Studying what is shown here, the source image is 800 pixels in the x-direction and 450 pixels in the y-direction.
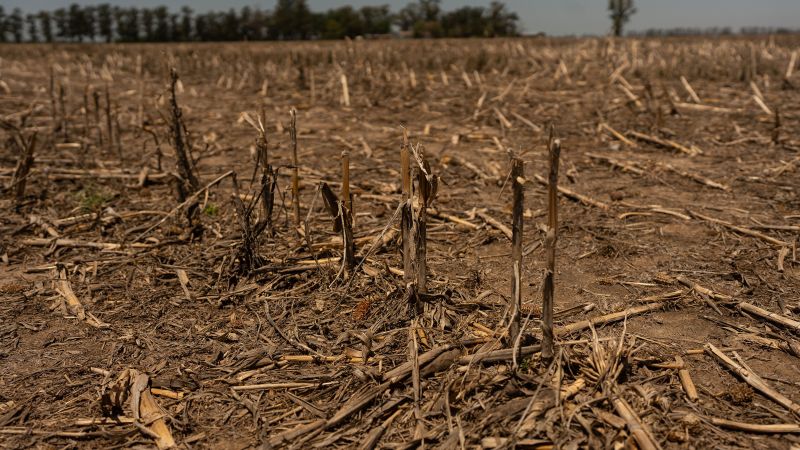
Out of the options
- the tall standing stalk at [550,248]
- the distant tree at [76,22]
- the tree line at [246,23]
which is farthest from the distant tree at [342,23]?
the tall standing stalk at [550,248]

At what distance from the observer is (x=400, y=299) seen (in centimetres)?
380

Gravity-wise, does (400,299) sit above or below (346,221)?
below

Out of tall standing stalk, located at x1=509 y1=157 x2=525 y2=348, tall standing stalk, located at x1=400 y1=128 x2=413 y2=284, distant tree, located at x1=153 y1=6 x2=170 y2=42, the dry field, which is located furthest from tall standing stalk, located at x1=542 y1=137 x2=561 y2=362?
distant tree, located at x1=153 y1=6 x2=170 y2=42

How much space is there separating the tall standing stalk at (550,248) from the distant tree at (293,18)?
83443mm

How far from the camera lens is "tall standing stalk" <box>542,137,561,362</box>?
111 inches

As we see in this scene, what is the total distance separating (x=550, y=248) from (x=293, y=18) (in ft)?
287

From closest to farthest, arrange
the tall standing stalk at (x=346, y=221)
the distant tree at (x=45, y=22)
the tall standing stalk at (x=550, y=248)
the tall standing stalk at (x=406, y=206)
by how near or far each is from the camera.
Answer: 1. the tall standing stalk at (x=550, y=248)
2. the tall standing stalk at (x=406, y=206)
3. the tall standing stalk at (x=346, y=221)
4. the distant tree at (x=45, y=22)

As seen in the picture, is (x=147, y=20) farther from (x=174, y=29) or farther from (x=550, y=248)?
(x=550, y=248)

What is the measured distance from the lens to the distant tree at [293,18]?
82.6 m

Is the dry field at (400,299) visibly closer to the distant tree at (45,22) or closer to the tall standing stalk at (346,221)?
the tall standing stalk at (346,221)

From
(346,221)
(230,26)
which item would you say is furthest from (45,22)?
(346,221)

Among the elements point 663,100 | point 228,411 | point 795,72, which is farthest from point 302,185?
point 795,72

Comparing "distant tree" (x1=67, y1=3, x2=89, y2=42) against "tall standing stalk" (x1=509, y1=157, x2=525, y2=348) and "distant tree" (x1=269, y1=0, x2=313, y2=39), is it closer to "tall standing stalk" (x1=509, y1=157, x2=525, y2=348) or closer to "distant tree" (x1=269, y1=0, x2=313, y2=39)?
"distant tree" (x1=269, y1=0, x2=313, y2=39)

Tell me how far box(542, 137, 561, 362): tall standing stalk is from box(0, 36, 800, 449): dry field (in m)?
0.02
